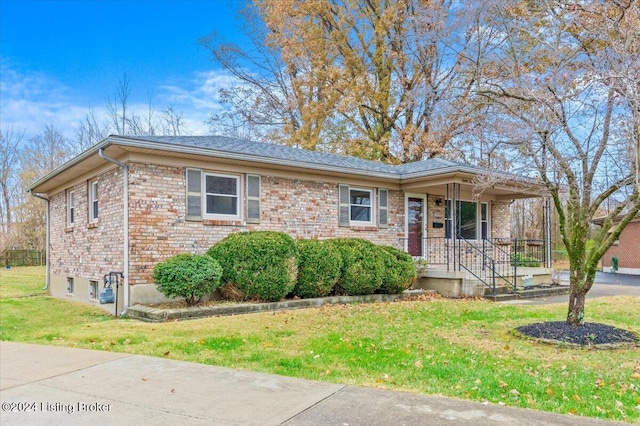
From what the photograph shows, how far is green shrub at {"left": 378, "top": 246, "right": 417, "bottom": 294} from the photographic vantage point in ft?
39.9

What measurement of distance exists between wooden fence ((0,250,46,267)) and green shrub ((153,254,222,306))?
25243 mm

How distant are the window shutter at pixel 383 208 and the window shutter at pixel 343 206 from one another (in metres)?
1.20

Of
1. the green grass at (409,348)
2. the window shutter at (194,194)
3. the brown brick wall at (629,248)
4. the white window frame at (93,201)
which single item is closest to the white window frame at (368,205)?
the green grass at (409,348)

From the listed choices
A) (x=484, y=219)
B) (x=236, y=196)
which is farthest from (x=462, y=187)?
(x=236, y=196)

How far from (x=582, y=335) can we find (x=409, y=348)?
2.48m

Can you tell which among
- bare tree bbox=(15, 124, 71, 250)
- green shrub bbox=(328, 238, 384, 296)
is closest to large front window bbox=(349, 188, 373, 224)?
green shrub bbox=(328, 238, 384, 296)

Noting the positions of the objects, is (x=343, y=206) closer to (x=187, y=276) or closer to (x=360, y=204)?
(x=360, y=204)

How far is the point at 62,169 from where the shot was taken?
12.5 metres

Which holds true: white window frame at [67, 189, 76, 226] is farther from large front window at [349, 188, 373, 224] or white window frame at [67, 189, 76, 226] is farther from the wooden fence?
the wooden fence

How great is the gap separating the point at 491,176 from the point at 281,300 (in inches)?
198

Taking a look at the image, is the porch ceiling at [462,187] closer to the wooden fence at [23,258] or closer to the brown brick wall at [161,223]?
the brown brick wall at [161,223]

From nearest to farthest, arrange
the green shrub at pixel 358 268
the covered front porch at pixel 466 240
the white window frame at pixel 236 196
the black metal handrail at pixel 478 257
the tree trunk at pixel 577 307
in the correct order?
1. the tree trunk at pixel 577 307
2. the white window frame at pixel 236 196
3. the green shrub at pixel 358 268
4. the covered front porch at pixel 466 240
5. the black metal handrail at pixel 478 257

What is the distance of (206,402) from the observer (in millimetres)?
4336

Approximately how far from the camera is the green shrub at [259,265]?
10281 millimetres
